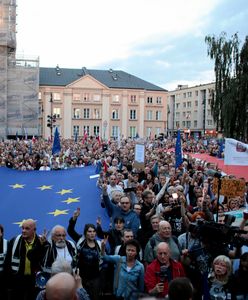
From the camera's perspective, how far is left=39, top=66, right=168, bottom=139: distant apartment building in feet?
244

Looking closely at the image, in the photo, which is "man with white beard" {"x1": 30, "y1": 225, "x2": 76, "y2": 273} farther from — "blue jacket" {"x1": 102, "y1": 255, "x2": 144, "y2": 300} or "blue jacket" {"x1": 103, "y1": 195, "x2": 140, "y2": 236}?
"blue jacket" {"x1": 103, "y1": 195, "x2": 140, "y2": 236}

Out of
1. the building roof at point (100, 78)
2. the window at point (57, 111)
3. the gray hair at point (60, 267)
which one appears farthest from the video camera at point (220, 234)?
the building roof at point (100, 78)

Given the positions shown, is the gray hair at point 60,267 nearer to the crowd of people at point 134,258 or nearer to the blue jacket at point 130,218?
the crowd of people at point 134,258

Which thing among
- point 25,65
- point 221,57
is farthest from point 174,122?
point 221,57

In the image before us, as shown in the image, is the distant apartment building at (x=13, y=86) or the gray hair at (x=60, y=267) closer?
the gray hair at (x=60, y=267)

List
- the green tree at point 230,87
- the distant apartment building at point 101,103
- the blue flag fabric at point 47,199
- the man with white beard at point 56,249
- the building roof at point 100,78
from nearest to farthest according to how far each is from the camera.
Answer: the man with white beard at point 56,249 → the blue flag fabric at point 47,199 → the green tree at point 230,87 → the distant apartment building at point 101,103 → the building roof at point 100,78

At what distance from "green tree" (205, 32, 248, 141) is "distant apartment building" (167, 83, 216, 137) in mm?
52221

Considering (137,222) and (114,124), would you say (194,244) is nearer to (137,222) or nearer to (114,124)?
(137,222)

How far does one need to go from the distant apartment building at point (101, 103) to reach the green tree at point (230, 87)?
3797 cm

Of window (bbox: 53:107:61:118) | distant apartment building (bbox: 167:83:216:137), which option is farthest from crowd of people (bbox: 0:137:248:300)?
distant apartment building (bbox: 167:83:216:137)

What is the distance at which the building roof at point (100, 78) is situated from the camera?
75562 millimetres

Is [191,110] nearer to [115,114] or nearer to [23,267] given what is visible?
[115,114]

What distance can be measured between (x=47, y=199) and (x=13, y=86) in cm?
5234

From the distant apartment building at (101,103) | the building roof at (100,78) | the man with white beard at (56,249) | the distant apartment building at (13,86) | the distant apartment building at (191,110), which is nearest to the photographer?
the man with white beard at (56,249)
